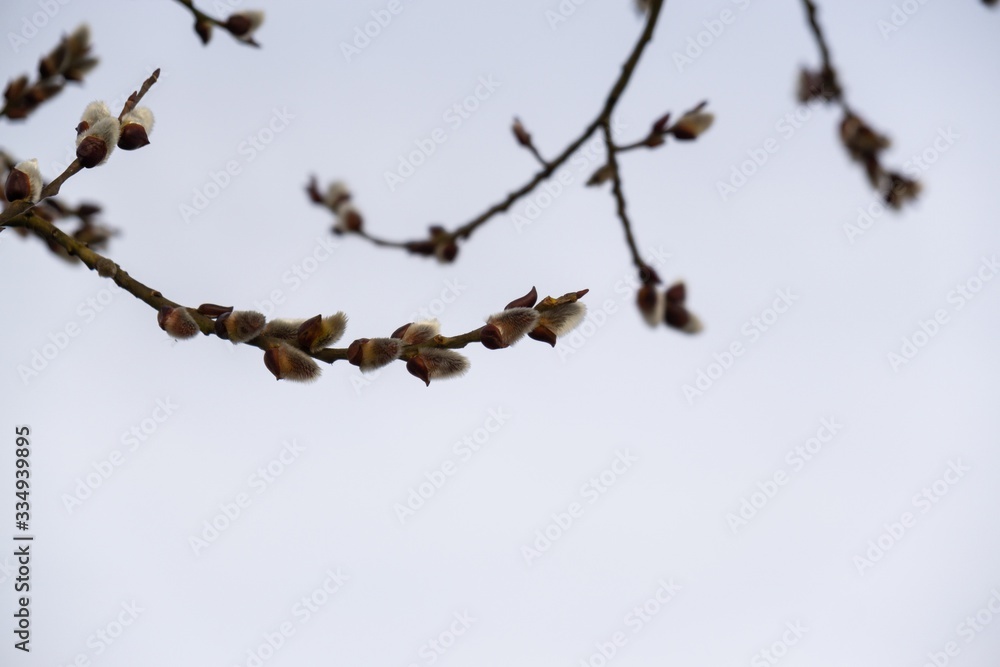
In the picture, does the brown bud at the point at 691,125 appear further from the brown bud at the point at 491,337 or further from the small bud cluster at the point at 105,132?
the small bud cluster at the point at 105,132

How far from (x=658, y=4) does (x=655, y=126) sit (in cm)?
33

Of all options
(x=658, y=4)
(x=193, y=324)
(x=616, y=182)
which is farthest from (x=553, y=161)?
(x=193, y=324)

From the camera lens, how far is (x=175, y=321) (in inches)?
37.9

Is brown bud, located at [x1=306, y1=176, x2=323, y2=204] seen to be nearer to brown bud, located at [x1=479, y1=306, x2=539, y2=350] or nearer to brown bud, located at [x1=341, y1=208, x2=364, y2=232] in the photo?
brown bud, located at [x1=341, y1=208, x2=364, y2=232]

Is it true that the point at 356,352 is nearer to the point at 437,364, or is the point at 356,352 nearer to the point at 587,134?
the point at 437,364

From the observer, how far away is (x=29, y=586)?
72.9 inches

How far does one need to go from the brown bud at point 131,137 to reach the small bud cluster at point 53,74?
927mm

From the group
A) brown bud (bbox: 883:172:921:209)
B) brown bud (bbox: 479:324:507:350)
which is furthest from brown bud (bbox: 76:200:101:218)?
brown bud (bbox: 883:172:921:209)

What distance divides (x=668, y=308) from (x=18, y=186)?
4.52 feet

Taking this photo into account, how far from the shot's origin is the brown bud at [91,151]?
101 cm

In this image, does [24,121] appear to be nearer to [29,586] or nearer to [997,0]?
[29,586]

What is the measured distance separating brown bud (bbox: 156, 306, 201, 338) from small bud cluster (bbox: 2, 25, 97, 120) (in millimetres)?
1158

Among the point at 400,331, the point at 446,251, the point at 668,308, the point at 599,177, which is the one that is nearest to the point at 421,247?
the point at 446,251

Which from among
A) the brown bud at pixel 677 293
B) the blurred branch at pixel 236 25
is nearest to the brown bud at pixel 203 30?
the blurred branch at pixel 236 25
